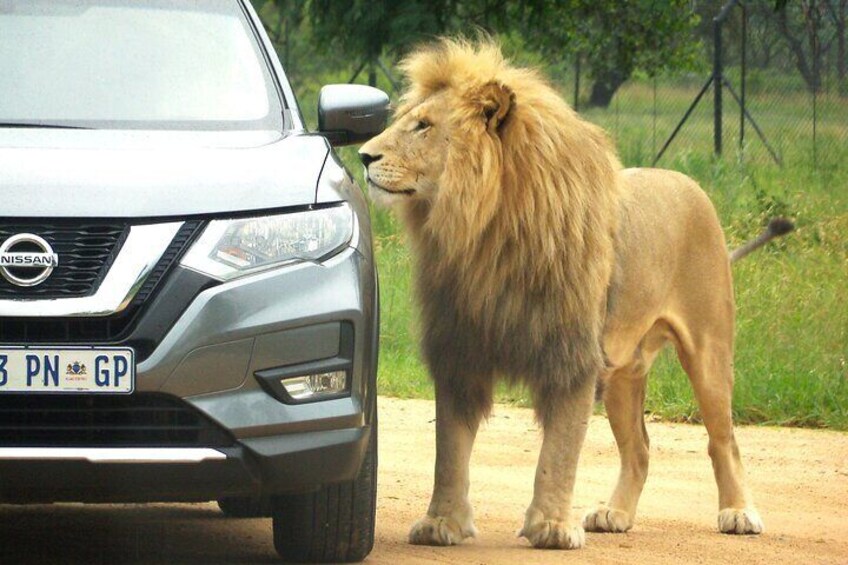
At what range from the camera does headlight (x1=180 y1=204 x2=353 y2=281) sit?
3621 mm

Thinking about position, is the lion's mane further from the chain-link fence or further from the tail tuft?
the chain-link fence

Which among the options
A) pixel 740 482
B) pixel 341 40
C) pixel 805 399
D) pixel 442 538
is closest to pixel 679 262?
pixel 740 482

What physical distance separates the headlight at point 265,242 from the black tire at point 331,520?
523 mm

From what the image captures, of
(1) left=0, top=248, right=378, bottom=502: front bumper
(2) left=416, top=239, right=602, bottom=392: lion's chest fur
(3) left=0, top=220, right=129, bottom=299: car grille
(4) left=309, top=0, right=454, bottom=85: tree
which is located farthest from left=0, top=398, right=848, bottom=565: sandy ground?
(4) left=309, top=0, right=454, bottom=85: tree

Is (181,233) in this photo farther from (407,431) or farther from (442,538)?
(407,431)

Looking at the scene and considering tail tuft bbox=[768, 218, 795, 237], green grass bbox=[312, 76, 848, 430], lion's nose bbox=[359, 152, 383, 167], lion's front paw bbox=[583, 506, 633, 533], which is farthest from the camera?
green grass bbox=[312, 76, 848, 430]

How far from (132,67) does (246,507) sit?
1.44 meters

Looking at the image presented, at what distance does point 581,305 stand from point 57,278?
1.65 metres

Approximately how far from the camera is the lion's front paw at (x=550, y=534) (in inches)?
180

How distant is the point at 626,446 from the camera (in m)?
5.51

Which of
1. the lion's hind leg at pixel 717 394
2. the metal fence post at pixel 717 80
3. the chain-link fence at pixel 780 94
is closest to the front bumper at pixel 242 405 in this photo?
the lion's hind leg at pixel 717 394

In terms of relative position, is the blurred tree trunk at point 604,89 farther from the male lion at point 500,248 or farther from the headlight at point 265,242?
the headlight at point 265,242

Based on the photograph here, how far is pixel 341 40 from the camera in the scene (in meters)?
13.2

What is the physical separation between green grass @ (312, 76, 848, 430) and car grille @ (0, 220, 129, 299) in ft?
4.71
